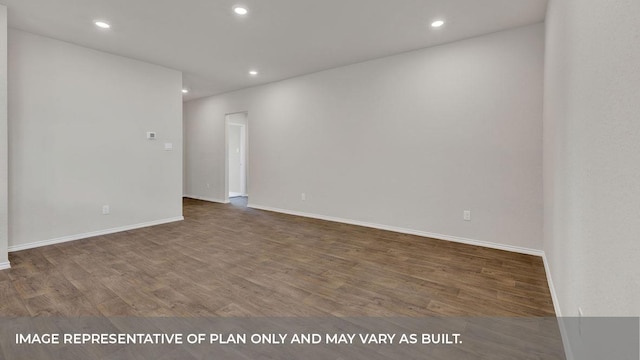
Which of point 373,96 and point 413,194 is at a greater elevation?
point 373,96

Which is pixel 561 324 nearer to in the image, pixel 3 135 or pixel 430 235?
pixel 430 235

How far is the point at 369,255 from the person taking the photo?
11.0 feet

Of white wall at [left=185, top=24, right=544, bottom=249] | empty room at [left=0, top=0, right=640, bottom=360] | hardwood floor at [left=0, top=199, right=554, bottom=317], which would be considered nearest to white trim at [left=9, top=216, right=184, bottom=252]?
empty room at [left=0, top=0, right=640, bottom=360]

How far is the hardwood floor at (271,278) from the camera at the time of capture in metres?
2.17

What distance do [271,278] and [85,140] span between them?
3562 mm

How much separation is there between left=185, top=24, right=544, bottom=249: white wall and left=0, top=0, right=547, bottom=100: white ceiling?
0.37m

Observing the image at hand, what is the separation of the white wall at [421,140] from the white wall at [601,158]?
185cm

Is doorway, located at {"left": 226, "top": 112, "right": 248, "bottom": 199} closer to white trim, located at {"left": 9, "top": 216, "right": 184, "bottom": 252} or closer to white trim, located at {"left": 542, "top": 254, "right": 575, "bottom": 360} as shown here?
white trim, located at {"left": 9, "top": 216, "right": 184, "bottom": 252}

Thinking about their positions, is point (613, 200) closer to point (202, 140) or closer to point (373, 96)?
point (373, 96)

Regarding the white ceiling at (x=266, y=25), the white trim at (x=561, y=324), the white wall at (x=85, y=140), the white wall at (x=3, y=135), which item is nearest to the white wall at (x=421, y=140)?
the white ceiling at (x=266, y=25)

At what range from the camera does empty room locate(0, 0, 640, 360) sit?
1.45 metres

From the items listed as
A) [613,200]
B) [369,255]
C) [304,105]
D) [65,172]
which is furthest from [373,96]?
[65,172]

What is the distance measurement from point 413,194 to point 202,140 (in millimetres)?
5631

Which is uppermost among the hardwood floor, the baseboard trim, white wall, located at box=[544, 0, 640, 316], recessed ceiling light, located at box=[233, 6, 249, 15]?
recessed ceiling light, located at box=[233, 6, 249, 15]
